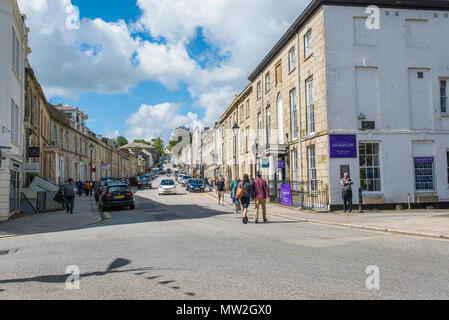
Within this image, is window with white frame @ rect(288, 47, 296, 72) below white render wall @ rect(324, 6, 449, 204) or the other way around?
the other way around

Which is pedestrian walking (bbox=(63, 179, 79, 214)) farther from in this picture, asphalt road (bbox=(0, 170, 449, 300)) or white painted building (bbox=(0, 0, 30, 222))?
asphalt road (bbox=(0, 170, 449, 300))

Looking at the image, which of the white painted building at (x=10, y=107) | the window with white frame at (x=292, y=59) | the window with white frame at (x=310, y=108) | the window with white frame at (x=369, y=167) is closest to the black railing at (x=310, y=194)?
the window with white frame at (x=369, y=167)

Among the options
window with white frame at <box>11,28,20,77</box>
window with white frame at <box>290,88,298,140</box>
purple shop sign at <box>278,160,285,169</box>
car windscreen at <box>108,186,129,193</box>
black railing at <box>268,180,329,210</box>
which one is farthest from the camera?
purple shop sign at <box>278,160,285,169</box>

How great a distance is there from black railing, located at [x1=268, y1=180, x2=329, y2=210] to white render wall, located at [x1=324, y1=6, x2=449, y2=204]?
57 cm

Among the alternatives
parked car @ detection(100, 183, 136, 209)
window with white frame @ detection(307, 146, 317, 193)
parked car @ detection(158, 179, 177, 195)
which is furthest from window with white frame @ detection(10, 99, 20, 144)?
parked car @ detection(158, 179, 177, 195)

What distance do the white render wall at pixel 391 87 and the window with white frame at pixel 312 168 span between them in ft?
6.72

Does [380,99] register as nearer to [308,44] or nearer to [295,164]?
[308,44]

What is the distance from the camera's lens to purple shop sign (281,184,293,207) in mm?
21703

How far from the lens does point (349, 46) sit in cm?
1923

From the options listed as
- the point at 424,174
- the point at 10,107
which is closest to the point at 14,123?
the point at 10,107

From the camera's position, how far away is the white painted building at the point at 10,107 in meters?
15.5

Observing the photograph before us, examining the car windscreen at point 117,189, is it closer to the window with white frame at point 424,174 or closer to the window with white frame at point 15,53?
the window with white frame at point 15,53

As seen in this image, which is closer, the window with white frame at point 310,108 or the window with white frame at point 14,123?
the window with white frame at point 14,123

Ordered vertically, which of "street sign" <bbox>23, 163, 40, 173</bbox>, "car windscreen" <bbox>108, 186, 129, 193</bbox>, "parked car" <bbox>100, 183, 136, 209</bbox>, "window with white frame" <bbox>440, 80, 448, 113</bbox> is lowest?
"parked car" <bbox>100, 183, 136, 209</bbox>
